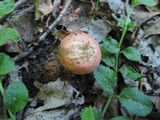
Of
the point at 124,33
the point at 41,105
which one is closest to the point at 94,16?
the point at 124,33

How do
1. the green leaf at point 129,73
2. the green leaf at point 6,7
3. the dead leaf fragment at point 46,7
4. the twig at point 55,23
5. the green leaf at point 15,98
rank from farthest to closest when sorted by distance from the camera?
the dead leaf fragment at point 46,7, the twig at point 55,23, the green leaf at point 129,73, the green leaf at point 6,7, the green leaf at point 15,98

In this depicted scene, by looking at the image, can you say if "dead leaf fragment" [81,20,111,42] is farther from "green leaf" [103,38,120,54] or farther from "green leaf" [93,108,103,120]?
"green leaf" [93,108,103,120]

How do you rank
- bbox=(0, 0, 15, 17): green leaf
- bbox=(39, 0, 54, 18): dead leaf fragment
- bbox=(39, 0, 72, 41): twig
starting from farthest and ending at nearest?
bbox=(39, 0, 54, 18): dead leaf fragment
bbox=(39, 0, 72, 41): twig
bbox=(0, 0, 15, 17): green leaf

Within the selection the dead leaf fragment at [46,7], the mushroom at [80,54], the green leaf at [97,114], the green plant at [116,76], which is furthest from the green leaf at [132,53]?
the dead leaf fragment at [46,7]

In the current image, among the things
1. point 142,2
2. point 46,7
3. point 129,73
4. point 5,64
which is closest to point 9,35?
point 5,64

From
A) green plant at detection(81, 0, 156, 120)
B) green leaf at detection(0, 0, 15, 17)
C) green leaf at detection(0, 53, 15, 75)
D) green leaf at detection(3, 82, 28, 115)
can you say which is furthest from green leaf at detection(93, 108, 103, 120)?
green leaf at detection(0, 0, 15, 17)

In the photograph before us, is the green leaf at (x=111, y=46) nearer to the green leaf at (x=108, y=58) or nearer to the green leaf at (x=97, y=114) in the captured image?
the green leaf at (x=108, y=58)
